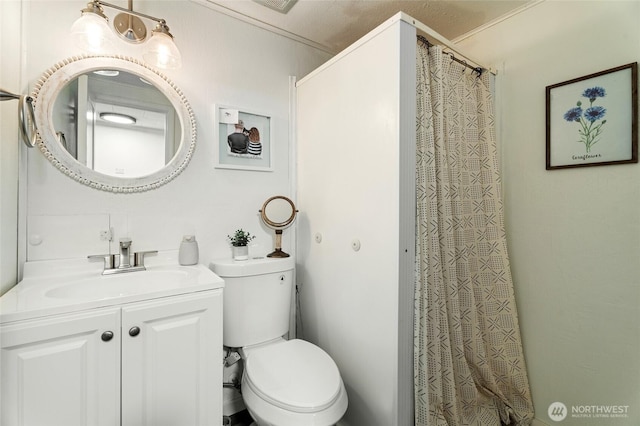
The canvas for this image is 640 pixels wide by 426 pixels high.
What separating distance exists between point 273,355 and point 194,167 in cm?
105

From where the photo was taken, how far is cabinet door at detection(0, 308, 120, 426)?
825 mm

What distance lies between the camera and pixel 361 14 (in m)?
1.60

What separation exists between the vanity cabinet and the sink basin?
8cm

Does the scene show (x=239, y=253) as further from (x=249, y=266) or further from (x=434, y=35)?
(x=434, y=35)

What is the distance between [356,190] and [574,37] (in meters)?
1.27

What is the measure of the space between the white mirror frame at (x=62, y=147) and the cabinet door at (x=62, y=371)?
66 cm

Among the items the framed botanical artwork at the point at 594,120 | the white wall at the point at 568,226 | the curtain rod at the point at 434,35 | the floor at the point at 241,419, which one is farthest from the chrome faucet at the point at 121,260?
the framed botanical artwork at the point at 594,120

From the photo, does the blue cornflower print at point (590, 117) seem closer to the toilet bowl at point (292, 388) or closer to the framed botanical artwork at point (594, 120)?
the framed botanical artwork at point (594, 120)

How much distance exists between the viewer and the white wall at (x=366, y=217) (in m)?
1.18

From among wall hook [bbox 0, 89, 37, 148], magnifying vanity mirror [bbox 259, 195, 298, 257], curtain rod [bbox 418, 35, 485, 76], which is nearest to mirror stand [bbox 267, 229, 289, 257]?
magnifying vanity mirror [bbox 259, 195, 298, 257]

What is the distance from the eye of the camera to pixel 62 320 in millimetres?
880

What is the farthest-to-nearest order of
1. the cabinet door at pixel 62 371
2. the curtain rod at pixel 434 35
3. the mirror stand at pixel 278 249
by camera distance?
the mirror stand at pixel 278 249
the curtain rod at pixel 434 35
the cabinet door at pixel 62 371

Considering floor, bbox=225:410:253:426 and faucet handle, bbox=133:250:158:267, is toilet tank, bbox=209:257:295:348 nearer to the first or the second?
faucet handle, bbox=133:250:158:267

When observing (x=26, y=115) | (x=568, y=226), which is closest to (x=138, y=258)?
(x=26, y=115)
